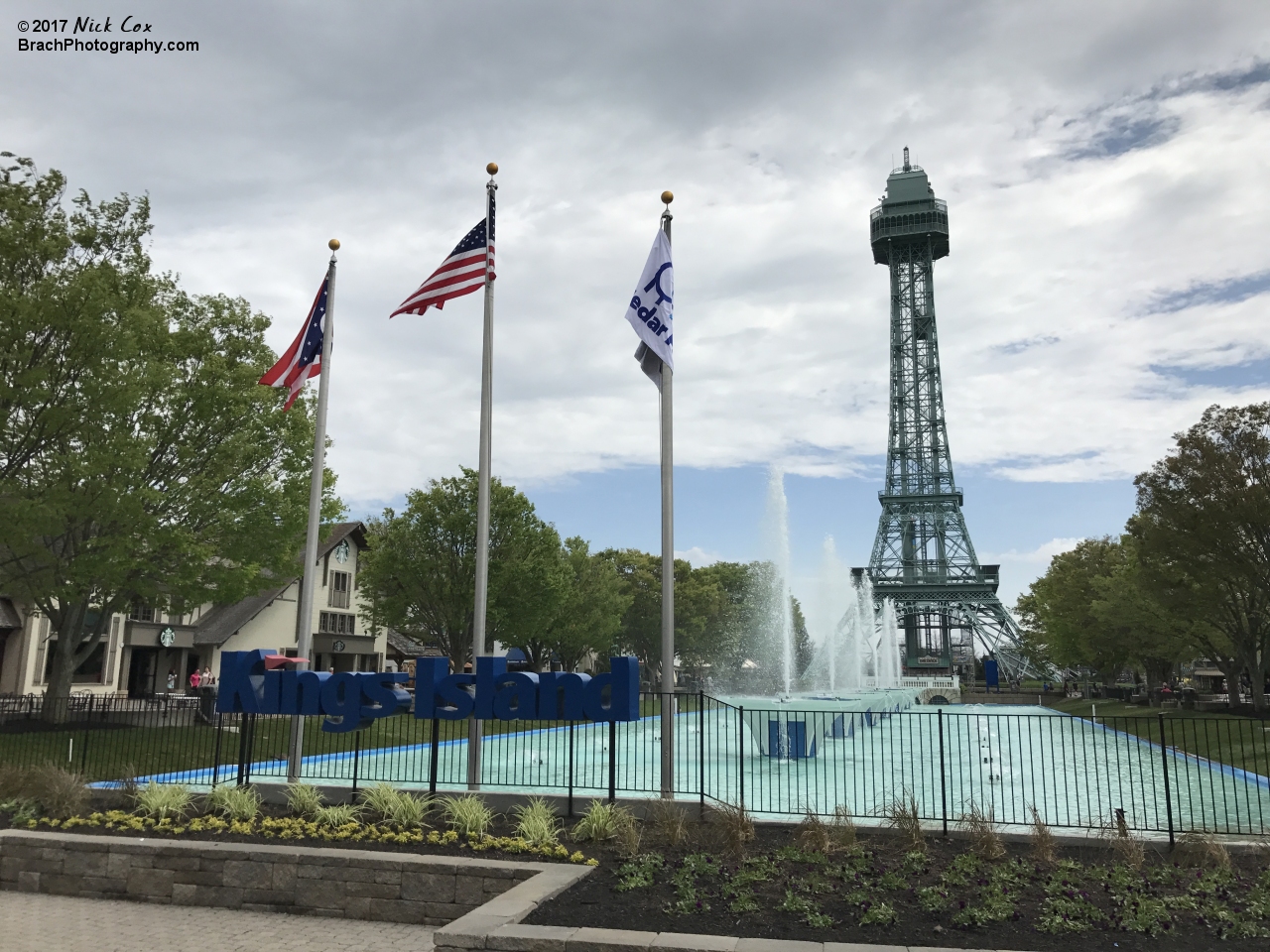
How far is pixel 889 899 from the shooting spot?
29.8 ft

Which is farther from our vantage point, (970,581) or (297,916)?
(970,581)

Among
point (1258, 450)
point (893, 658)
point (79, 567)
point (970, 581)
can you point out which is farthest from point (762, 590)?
point (79, 567)

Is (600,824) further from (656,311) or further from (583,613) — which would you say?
(583,613)

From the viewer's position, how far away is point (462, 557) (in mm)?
43844

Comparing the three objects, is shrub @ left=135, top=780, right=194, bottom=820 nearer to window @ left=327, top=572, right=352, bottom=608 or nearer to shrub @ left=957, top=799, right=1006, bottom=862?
shrub @ left=957, top=799, right=1006, bottom=862

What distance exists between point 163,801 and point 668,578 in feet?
25.2

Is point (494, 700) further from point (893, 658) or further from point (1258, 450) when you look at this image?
point (893, 658)

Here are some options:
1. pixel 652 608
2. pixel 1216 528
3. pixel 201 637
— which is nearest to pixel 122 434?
pixel 201 637

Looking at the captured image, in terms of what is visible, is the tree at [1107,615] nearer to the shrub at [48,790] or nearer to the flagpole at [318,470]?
the flagpole at [318,470]

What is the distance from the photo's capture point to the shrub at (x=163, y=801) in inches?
501

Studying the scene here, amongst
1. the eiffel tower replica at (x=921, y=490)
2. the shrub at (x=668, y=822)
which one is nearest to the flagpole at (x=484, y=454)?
the shrub at (x=668, y=822)

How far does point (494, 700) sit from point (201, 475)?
15.5 m

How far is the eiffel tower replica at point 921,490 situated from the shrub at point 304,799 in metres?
90.2

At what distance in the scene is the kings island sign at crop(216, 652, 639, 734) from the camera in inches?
572
